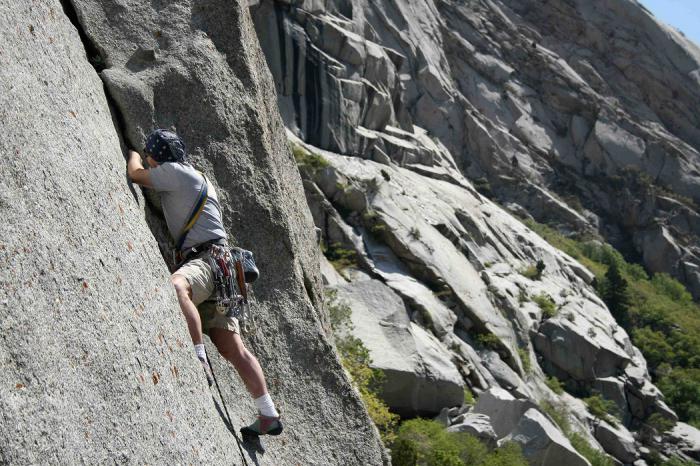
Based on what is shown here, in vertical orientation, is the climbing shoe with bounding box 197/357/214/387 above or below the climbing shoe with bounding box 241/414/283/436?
above

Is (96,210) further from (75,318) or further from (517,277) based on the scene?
(517,277)

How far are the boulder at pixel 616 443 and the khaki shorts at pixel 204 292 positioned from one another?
43.0 meters

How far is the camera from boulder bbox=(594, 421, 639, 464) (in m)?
47.7

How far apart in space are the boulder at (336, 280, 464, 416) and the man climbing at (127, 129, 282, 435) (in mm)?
22478

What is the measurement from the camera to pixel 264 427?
343 inches

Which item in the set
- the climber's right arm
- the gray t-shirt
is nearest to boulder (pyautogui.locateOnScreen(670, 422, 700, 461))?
the gray t-shirt

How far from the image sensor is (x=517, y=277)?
5494 cm

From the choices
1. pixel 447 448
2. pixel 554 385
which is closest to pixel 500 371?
pixel 554 385

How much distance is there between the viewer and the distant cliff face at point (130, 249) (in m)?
5.81

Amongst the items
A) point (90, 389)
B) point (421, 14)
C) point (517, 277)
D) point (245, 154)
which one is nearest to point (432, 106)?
point (421, 14)

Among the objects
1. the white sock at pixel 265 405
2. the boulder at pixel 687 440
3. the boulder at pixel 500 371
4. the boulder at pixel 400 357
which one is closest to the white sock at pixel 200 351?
the white sock at pixel 265 405

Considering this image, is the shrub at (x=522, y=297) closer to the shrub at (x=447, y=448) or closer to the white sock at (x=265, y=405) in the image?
the shrub at (x=447, y=448)

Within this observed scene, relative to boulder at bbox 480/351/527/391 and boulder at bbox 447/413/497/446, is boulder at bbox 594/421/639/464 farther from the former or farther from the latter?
boulder at bbox 447/413/497/446

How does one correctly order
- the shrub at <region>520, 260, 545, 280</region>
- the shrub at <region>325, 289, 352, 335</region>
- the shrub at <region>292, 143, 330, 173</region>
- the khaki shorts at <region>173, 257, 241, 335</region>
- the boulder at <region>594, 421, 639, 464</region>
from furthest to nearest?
1. the shrub at <region>520, 260, 545, 280</region>
2. the boulder at <region>594, 421, 639, 464</region>
3. the shrub at <region>292, 143, 330, 173</region>
4. the shrub at <region>325, 289, 352, 335</region>
5. the khaki shorts at <region>173, 257, 241, 335</region>
